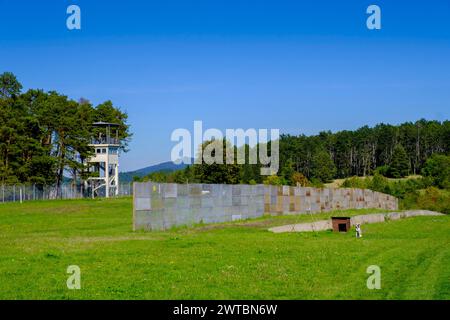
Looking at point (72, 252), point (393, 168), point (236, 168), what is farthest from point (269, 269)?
point (393, 168)

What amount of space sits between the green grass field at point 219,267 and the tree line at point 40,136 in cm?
6066

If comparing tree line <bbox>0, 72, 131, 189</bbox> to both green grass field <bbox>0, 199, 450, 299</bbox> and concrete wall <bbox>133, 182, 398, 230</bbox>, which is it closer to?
concrete wall <bbox>133, 182, 398, 230</bbox>

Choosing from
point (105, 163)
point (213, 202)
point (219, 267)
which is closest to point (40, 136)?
point (105, 163)

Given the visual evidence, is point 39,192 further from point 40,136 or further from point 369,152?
point 369,152

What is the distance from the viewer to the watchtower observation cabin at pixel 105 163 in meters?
93.2

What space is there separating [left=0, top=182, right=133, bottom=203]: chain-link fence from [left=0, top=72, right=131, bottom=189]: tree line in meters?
3.02

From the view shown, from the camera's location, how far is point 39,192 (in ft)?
252

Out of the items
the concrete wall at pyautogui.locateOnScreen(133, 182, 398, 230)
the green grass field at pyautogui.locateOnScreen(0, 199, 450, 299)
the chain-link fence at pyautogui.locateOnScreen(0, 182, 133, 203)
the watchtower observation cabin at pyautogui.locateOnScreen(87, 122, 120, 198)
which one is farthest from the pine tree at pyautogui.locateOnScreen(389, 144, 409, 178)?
the green grass field at pyautogui.locateOnScreen(0, 199, 450, 299)

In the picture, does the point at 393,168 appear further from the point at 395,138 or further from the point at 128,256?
the point at 128,256

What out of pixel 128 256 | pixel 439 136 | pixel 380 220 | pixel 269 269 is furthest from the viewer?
pixel 439 136

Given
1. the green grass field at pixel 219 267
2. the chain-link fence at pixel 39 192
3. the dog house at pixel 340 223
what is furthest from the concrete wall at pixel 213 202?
the chain-link fence at pixel 39 192
